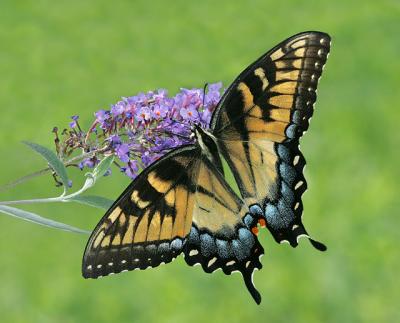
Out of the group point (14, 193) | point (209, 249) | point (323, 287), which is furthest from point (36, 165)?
point (209, 249)

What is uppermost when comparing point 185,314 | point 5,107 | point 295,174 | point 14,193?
point 295,174

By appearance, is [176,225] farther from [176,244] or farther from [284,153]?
[284,153]

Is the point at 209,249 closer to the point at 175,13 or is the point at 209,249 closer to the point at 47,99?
the point at 47,99

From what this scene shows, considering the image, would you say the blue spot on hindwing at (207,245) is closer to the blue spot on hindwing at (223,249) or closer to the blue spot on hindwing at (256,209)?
the blue spot on hindwing at (223,249)

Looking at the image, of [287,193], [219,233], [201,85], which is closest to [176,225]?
[219,233]

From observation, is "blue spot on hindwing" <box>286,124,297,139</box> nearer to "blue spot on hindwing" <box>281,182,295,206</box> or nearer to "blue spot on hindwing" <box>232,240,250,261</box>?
"blue spot on hindwing" <box>281,182,295,206</box>

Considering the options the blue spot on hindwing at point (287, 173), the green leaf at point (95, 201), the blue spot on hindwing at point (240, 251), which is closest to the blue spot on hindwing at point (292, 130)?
the blue spot on hindwing at point (287, 173)

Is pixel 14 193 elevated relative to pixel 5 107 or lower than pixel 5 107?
lower
